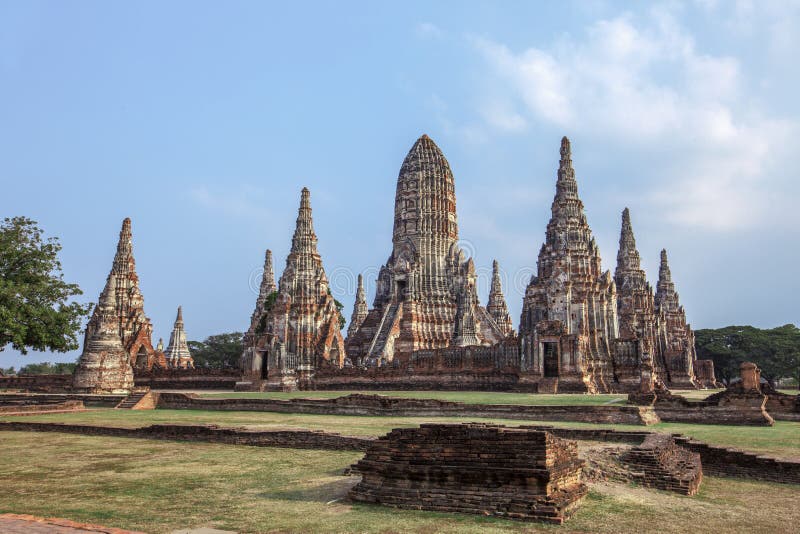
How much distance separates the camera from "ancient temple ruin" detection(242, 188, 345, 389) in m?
37.4

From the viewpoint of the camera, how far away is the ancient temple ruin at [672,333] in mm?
43656

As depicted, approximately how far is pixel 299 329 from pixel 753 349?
44966mm

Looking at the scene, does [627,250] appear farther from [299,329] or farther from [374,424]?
[374,424]

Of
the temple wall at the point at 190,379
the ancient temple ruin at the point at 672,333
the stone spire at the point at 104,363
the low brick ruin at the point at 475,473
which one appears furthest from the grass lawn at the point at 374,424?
the ancient temple ruin at the point at 672,333

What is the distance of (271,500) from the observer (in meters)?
8.00

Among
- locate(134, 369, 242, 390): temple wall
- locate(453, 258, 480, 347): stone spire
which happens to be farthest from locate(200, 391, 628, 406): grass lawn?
locate(453, 258, 480, 347): stone spire

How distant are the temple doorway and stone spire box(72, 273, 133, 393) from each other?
68.0 ft

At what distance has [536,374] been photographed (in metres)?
30.5

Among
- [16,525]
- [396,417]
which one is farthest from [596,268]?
[16,525]

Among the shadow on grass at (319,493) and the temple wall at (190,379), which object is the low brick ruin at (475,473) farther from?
the temple wall at (190,379)

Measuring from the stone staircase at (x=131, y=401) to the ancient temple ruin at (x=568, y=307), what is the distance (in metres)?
16.4

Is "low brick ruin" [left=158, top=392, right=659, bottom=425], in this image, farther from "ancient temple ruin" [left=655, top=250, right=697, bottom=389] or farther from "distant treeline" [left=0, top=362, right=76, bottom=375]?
"distant treeline" [left=0, top=362, right=76, bottom=375]

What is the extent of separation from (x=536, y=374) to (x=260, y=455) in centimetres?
2048

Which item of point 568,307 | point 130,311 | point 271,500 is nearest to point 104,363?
point 130,311
